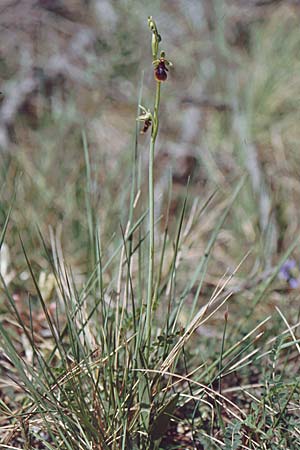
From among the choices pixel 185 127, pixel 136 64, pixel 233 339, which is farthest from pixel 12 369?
pixel 136 64

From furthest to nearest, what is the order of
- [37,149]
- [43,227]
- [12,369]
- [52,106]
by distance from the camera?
[52,106]
[37,149]
[43,227]
[12,369]

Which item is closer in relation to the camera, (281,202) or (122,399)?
(122,399)

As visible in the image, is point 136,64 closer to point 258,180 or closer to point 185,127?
point 185,127

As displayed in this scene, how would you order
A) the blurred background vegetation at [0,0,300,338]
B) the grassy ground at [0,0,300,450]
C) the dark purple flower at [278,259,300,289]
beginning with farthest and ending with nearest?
the blurred background vegetation at [0,0,300,338], the dark purple flower at [278,259,300,289], the grassy ground at [0,0,300,450]

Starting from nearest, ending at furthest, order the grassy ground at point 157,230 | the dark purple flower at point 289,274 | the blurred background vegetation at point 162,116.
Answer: the grassy ground at point 157,230 → the dark purple flower at point 289,274 → the blurred background vegetation at point 162,116

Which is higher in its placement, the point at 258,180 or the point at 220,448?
the point at 258,180

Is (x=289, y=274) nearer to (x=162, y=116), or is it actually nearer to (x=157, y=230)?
(x=157, y=230)

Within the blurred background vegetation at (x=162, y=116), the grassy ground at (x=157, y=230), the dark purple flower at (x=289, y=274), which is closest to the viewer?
the grassy ground at (x=157, y=230)
